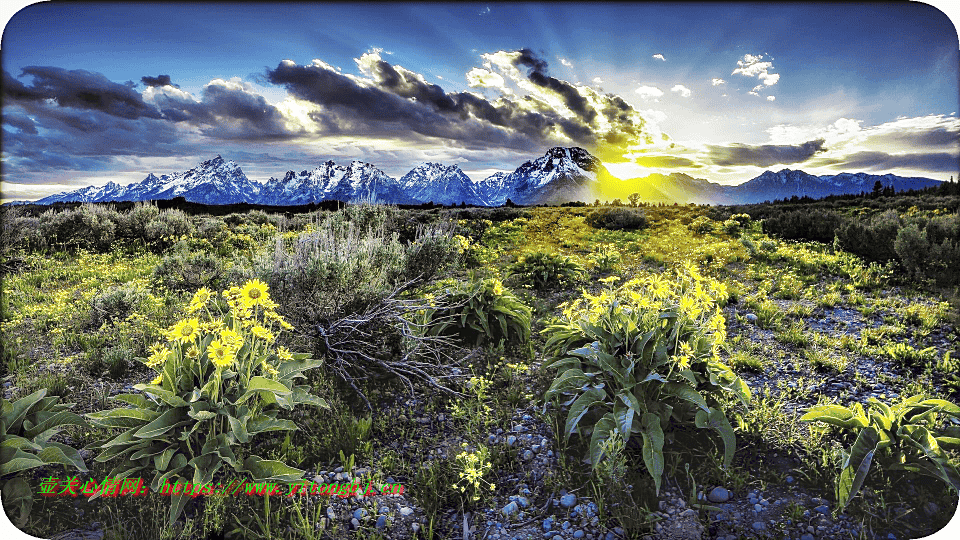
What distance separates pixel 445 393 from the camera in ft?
12.7

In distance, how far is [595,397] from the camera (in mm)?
2773

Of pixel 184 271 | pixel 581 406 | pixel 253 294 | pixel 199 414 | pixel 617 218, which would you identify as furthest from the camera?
pixel 617 218

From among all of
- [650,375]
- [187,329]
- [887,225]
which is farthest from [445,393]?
[887,225]

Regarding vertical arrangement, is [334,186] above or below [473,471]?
above

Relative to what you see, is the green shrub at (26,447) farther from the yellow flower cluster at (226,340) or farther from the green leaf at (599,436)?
the green leaf at (599,436)

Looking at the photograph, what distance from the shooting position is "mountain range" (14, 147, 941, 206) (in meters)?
3.77

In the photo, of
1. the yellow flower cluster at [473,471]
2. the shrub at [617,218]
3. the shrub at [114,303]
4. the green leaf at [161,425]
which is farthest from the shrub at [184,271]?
the shrub at [617,218]

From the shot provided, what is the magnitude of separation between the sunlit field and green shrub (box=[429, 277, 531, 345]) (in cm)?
3

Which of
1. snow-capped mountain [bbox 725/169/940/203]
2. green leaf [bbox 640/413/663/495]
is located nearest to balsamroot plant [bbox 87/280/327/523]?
green leaf [bbox 640/413/663/495]

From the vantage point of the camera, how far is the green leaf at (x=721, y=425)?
97.0 inches

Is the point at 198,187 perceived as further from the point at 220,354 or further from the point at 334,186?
the point at 220,354

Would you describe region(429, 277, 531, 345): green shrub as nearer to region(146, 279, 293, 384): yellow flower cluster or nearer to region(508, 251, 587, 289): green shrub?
region(508, 251, 587, 289): green shrub

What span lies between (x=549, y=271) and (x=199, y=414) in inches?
204

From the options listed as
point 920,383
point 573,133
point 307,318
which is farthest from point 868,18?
point 307,318
